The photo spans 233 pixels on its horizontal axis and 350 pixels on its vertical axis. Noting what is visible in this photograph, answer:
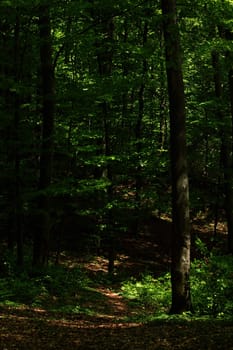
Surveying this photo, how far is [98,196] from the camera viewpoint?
2030cm

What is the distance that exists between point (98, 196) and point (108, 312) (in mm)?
7605

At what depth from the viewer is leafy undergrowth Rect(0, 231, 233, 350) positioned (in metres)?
7.89

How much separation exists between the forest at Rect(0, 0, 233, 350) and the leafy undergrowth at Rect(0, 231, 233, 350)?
0.04 m

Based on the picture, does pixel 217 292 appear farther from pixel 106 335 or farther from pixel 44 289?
pixel 44 289

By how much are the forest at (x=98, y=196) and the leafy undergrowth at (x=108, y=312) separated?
0.12ft

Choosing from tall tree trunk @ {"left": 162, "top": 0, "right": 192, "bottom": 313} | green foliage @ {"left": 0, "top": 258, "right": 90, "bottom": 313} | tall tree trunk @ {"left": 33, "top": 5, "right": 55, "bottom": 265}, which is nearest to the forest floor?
green foliage @ {"left": 0, "top": 258, "right": 90, "bottom": 313}

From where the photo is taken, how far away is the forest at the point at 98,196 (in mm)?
9727

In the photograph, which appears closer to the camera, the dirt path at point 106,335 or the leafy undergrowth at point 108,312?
the dirt path at point 106,335

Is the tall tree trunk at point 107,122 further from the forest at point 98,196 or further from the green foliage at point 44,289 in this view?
the green foliage at point 44,289

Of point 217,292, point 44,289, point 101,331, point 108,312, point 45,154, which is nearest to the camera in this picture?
point 101,331

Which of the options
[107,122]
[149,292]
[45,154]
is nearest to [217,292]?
[149,292]

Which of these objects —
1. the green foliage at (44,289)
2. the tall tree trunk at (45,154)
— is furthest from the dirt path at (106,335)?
the tall tree trunk at (45,154)

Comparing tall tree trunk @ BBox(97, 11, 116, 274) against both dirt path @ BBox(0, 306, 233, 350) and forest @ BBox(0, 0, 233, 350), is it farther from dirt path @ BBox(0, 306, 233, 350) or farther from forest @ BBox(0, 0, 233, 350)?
dirt path @ BBox(0, 306, 233, 350)

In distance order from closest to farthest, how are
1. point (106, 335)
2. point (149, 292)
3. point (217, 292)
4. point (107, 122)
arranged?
point (106, 335) → point (217, 292) → point (149, 292) → point (107, 122)
